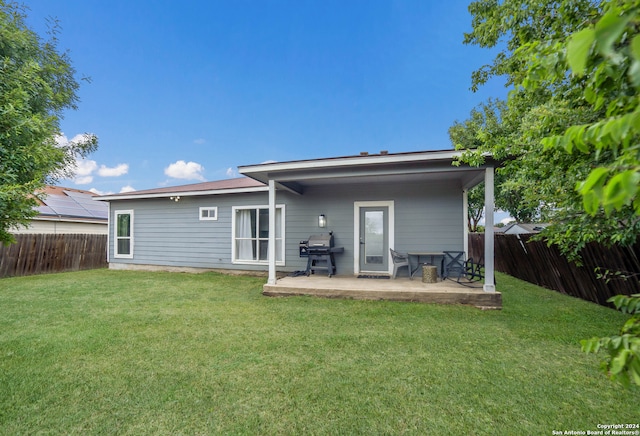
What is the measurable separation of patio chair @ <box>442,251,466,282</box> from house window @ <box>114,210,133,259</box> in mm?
9692

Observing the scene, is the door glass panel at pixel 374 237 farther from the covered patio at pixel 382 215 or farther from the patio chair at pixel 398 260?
the patio chair at pixel 398 260

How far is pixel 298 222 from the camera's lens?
7.57 m

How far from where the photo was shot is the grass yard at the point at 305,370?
2.03m

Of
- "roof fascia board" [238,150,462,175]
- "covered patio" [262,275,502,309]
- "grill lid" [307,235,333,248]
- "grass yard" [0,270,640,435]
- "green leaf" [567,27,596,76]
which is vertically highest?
"roof fascia board" [238,150,462,175]

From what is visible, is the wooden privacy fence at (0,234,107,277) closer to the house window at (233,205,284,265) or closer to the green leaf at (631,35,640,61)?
the house window at (233,205,284,265)

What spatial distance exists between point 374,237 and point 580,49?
21.4 feet

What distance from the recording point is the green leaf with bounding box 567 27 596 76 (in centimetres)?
61

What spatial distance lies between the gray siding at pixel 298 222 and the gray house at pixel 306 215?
2cm

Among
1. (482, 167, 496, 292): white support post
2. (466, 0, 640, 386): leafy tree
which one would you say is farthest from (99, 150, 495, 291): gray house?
(466, 0, 640, 386): leafy tree

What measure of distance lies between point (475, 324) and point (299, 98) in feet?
37.2

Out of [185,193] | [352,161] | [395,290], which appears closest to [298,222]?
[352,161]

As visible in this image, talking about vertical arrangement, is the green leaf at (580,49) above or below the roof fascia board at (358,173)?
below

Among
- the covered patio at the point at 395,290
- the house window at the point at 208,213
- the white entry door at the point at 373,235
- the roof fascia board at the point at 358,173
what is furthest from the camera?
the house window at the point at 208,213

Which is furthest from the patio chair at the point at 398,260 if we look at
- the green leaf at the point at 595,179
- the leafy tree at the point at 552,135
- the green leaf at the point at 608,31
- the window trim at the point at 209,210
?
the green leaf at the point at 608,31
